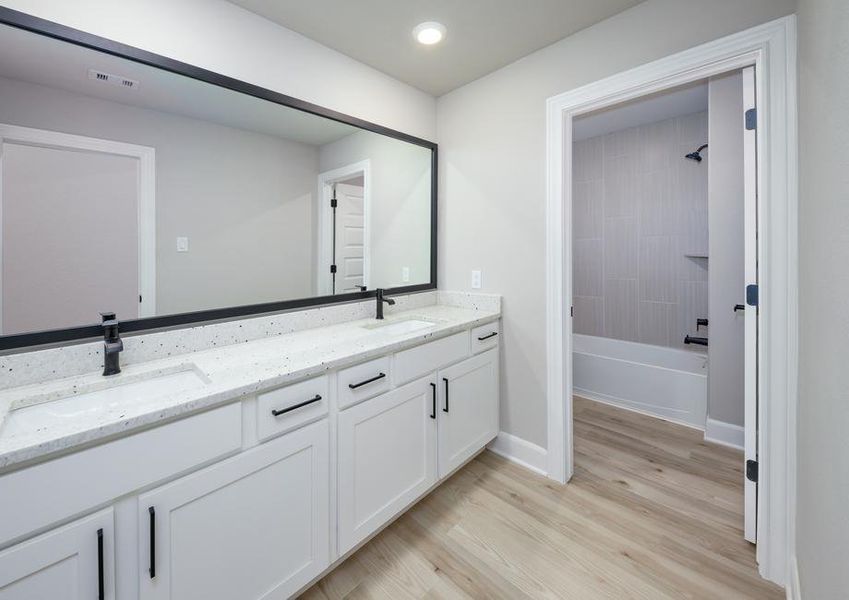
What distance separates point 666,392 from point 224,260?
10.1 feet

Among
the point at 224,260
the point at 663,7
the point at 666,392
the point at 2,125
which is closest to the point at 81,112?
the point at 2,125

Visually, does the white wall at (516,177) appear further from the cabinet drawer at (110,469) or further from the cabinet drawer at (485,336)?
the cabinet drawer at (110,469)

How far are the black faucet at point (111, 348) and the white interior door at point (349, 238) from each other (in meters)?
0.99

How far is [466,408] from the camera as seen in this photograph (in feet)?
6.64

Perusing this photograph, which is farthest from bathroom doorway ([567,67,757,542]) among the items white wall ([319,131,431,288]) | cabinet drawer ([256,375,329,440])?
cabinet drawer ([256,375,329,440])

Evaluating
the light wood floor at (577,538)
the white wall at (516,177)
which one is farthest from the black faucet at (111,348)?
the white wall at (516,177)

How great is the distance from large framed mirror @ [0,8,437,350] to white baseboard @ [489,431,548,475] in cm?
126

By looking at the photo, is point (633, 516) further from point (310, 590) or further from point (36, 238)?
point (36, 238)

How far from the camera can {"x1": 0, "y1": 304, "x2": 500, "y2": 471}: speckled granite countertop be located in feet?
2.64

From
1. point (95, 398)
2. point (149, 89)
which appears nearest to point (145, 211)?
point (149, 89)

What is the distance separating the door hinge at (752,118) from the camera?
1416 millimetres

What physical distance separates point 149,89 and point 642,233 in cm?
377

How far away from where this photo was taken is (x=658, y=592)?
137 centimetres

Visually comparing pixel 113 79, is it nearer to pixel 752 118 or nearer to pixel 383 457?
pixel 383 457
